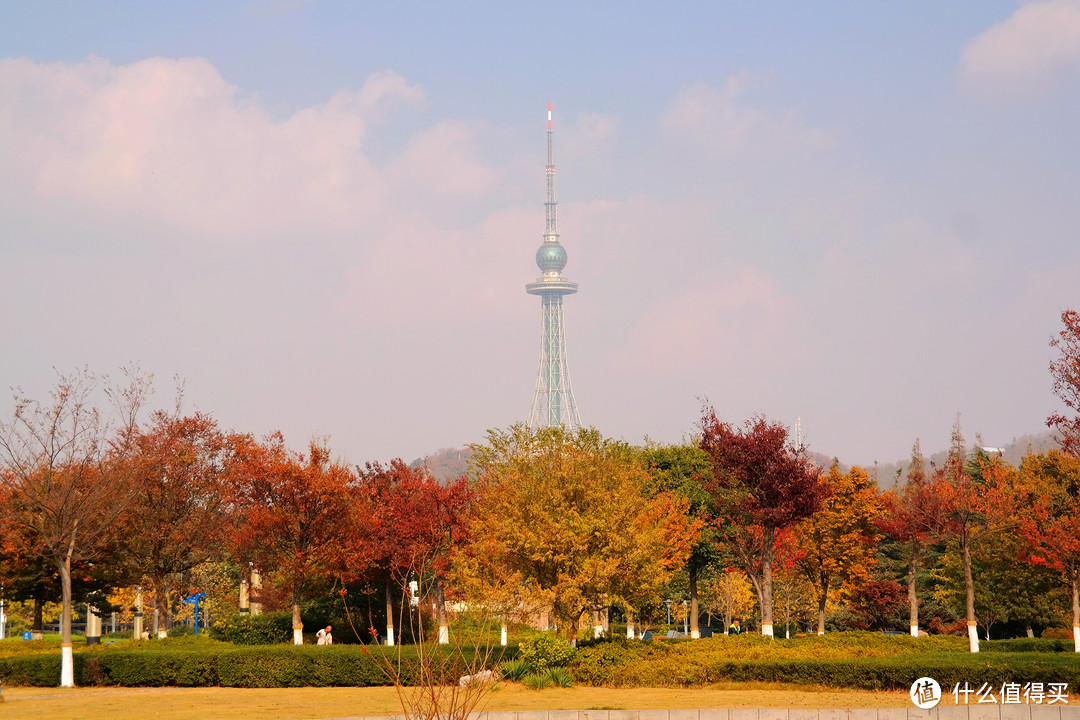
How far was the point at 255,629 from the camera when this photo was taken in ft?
126

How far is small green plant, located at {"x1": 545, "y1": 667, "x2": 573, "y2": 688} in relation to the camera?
2455cm

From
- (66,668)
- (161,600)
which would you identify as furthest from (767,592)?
(161,600)

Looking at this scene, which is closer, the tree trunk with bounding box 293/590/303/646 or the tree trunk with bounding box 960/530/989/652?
the tree trunk with bounding box 960/530/989/652

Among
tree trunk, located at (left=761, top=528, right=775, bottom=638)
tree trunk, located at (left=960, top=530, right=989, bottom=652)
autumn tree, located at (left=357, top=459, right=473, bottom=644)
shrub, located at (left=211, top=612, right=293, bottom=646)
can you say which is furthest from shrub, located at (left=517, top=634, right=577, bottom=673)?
shrub, located at (left=211, top=612, right=293, bottom=646)

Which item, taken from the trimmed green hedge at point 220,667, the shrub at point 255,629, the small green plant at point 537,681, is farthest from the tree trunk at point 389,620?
the small green plant at point 537,681

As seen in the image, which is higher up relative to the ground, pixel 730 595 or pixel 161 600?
pixel 161 600

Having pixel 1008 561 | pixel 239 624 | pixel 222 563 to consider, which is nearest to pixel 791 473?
pixel 1008 561

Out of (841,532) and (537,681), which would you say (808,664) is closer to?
(537,681)

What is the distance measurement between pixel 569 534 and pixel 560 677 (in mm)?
4275

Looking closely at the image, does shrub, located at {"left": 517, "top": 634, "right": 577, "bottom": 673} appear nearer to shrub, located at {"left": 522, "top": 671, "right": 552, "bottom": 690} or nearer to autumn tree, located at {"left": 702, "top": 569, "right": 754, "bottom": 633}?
shrub, located at {"left": 522, "top": 671, "right": 552, "bottom": 690}

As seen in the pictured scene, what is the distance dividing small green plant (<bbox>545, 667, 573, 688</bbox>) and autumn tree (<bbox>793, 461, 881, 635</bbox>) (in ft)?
67.9

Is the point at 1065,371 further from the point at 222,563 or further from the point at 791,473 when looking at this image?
the point at 222,563

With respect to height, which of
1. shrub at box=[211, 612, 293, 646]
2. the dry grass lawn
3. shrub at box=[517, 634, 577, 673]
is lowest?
shrub at box=[211, 612, 293, 646]

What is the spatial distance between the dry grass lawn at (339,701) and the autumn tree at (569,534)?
427cm
